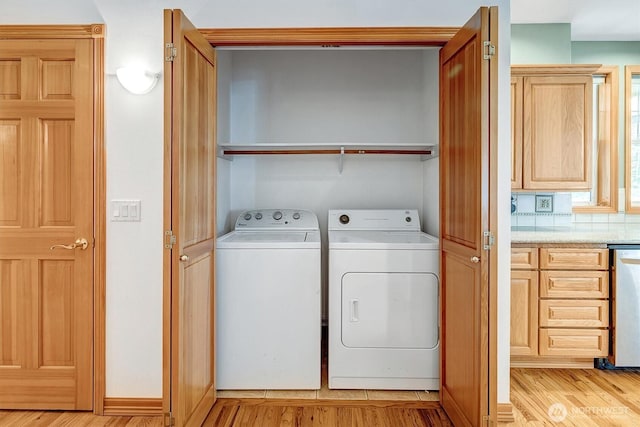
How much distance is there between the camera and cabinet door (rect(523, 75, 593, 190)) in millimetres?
3035

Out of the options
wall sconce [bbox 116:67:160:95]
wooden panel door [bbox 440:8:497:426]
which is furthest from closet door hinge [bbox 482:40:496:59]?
wall sconce [bbox 116:67:160:95]

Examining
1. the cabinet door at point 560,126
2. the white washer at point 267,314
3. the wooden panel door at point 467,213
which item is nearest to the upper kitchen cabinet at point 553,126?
the cabinet door at point 560,126

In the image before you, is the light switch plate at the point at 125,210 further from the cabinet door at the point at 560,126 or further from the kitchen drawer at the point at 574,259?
the cabinet door at the point at 560,126

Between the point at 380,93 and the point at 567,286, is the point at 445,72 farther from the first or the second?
the point at 567,286

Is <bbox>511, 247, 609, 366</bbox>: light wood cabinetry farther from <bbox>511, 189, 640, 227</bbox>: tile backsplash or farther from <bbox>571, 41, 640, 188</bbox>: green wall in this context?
<bbox>571, 41, 640, 188</bbox>: green wall

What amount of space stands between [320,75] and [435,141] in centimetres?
111

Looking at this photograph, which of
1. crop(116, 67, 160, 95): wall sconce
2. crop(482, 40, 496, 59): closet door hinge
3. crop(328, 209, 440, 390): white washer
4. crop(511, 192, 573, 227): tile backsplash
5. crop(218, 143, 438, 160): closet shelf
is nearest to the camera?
crop(482, 40, 496, 59): closet door hinge

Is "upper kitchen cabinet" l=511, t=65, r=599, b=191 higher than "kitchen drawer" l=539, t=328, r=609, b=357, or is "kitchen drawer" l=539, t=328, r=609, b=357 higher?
"upper kitchen cabinet" l=511, t=65, r=599, b=191

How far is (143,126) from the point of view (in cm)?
214

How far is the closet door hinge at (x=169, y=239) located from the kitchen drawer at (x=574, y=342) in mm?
2510

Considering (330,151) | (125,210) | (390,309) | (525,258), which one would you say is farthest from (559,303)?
(125,210)

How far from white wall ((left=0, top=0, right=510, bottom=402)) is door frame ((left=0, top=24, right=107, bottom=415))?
0.03m

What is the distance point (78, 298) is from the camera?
217 cm

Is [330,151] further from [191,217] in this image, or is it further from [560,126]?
[560,126]
